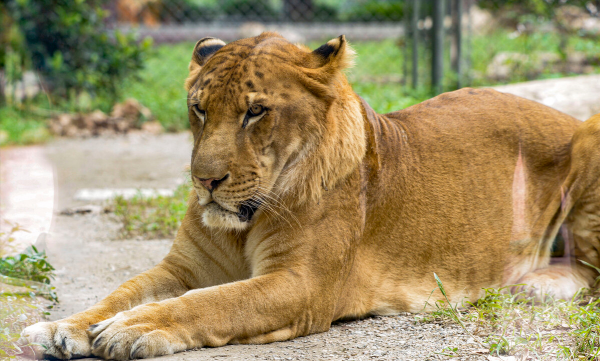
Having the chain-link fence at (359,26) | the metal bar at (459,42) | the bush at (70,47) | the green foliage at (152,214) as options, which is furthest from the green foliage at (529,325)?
the bush at (70,47)

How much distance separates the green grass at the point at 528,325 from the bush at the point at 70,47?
278 inches

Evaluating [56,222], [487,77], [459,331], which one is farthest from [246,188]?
[487,77]

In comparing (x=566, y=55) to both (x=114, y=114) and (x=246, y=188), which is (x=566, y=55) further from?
(x=246, y=188)

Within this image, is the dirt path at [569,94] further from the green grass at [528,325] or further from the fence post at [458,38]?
the fence post at [458,38]

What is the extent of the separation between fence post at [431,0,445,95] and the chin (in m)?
5.53

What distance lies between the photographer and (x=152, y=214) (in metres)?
4.94

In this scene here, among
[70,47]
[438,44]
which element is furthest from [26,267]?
[70,47]

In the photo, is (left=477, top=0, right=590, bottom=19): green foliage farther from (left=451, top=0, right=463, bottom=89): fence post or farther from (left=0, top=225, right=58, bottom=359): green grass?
(left=0, top=225, right=58, bottom=359): green grass

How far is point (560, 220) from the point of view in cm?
365

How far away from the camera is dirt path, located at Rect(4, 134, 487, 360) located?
2.71 meters

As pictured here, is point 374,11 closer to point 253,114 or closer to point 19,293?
point 253,114

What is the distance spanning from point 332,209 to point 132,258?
174 centimetres

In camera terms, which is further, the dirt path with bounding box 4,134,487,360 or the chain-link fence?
the chain-link fence

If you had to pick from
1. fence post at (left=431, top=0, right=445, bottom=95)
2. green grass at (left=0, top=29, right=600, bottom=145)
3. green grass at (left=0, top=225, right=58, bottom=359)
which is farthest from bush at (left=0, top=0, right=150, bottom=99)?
green grass at (left=0, top=225, right=58, bottom=359)
